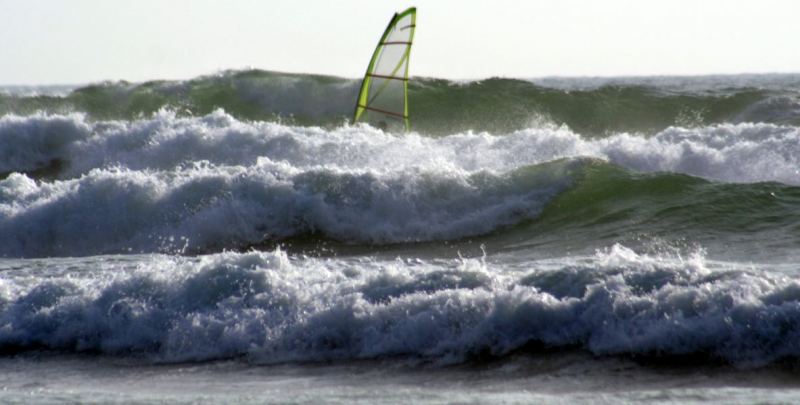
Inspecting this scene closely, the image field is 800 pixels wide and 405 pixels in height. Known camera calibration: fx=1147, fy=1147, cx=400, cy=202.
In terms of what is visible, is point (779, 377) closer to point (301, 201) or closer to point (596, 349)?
point (596, 349)

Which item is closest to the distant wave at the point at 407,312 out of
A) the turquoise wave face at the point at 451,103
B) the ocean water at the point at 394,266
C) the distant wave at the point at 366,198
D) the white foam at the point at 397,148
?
the ocean water at the point at 394,266

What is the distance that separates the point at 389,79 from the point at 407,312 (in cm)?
1261

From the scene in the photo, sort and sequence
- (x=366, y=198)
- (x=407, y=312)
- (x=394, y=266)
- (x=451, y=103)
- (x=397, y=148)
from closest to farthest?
1. (x=407, y=312)
2. (x=394, y=266)
3. (x=366, y=198)
4. (x=397, y=148)
5. (x=451, y=103)

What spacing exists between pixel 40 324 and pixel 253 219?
534cm

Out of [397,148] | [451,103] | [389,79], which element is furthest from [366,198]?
[451,103]

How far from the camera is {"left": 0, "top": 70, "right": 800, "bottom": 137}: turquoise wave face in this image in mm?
25375

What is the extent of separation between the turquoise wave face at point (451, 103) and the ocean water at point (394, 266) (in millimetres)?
2751

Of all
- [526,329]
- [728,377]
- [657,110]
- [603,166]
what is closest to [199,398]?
[526,329]

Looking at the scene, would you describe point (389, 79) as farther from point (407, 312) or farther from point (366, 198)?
point (407, 312)

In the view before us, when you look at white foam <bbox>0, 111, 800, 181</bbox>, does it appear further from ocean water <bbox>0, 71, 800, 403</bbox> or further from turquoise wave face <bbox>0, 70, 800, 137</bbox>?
turquoise wave face <bbox>0, 70, 800, 137</bbox>

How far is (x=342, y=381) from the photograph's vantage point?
670 centimetres

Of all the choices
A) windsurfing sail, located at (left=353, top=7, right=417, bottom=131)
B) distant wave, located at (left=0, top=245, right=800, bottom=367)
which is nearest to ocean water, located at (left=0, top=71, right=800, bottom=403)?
distant wave, located at (left=0, top=245, right=800, bottom=367)

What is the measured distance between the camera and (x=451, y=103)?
85.8 feet

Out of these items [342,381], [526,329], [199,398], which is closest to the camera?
[199,398]
